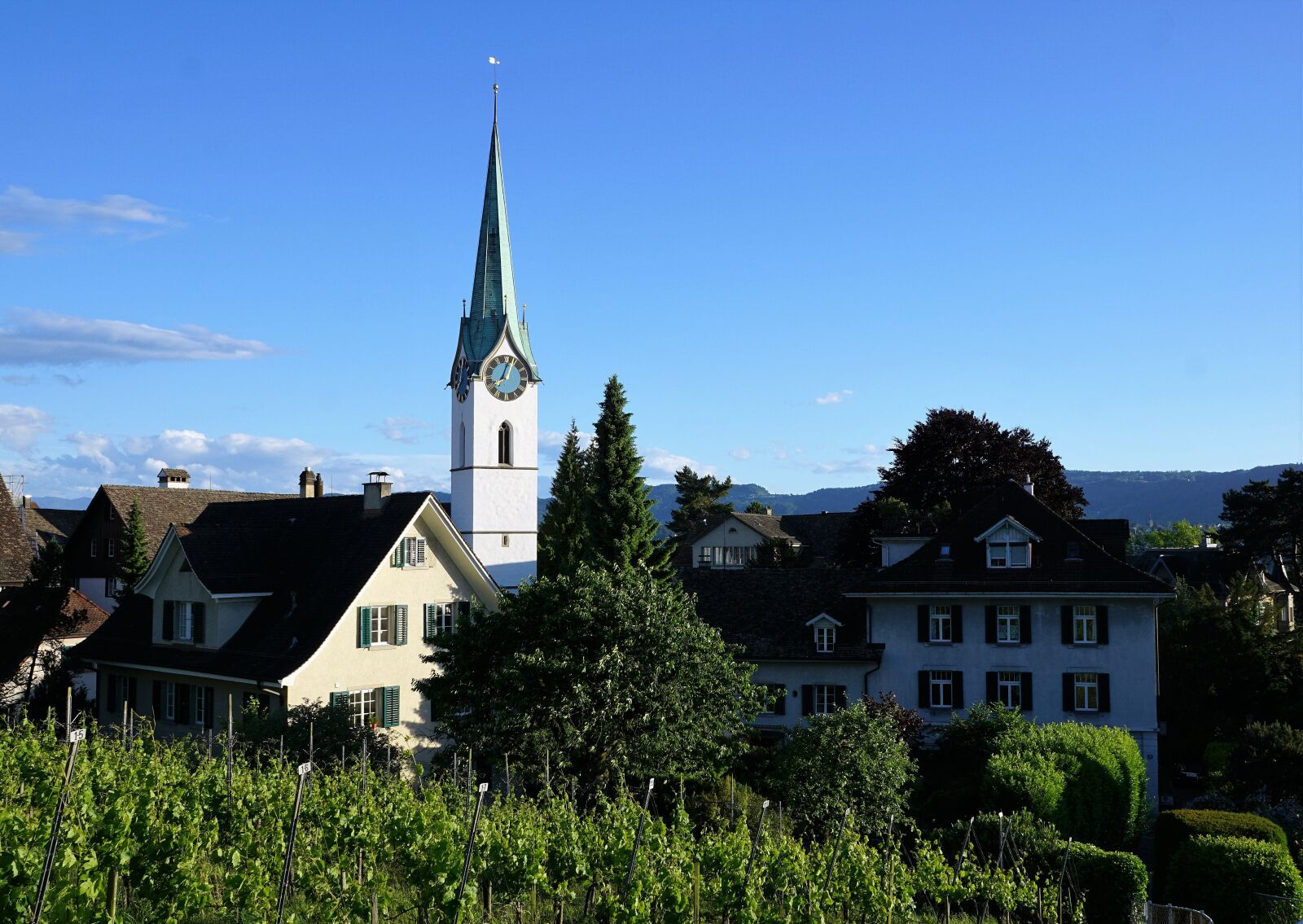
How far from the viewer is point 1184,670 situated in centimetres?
4178

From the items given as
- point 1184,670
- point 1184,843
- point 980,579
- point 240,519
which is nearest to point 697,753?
point 1184,843

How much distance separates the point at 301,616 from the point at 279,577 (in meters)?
2.91

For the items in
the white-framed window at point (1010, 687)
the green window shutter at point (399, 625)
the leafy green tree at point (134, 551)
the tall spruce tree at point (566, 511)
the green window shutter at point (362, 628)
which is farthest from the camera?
the tall spruce tree at point (566, 511)

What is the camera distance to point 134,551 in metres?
54.2

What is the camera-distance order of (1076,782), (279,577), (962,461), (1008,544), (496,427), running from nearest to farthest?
(1076,782)
(279,577)
(1008,544)
(962,461)
(496,427)

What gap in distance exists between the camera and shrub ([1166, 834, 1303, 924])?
21500mm

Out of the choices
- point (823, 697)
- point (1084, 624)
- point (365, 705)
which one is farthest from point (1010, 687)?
point (365, 705)

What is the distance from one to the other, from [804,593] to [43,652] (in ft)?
82.8

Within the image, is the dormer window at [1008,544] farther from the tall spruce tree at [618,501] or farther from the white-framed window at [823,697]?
the tall spruce tree at [618,501]

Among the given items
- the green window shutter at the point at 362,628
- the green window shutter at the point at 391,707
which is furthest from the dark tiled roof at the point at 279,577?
the green window shutter at the point at 391,707

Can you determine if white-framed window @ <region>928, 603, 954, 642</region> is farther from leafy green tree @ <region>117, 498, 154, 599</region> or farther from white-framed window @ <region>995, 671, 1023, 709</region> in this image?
leafy green tree @ <region>117, 498, 154, 599</region>

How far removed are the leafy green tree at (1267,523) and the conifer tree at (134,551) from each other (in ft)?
178

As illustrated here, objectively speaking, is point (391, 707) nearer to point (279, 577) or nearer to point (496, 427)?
point (279, 577)

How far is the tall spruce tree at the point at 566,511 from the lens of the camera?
67750 millimetres
